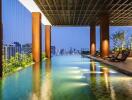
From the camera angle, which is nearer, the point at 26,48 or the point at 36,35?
the point at 36,35

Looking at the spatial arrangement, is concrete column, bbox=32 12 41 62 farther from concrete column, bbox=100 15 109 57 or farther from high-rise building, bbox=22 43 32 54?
concrete column, bbox=100 15 109 57

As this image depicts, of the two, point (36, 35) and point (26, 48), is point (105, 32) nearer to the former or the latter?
point (36, 35)

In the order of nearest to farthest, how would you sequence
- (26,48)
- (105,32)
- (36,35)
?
(36,35)
(105,32)
(26,48)

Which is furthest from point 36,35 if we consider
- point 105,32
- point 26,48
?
point 105,32

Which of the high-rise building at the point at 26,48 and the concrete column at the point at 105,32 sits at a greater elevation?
the concrete column at the point at 105,32

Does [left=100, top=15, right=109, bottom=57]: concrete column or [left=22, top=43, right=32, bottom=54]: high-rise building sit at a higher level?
[left=100, top=15, right=109, bottom=57]: concrete column

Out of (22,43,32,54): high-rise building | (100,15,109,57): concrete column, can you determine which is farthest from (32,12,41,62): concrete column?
(100,15,109,57): concrete column

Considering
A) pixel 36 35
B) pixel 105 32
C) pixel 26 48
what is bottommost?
pixel 26 48

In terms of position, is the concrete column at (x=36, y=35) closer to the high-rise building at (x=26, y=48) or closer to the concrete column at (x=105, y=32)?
the high-rise building at (x=26, y=48)

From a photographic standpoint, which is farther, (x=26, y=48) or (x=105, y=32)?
(x=26, y=48)

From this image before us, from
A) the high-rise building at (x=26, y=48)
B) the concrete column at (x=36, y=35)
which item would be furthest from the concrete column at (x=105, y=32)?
the high-rise building at (x=26, y=48)

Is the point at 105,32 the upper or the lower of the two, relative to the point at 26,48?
upper

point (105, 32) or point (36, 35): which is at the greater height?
point (105, 32)

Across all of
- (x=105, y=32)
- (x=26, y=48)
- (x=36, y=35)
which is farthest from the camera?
(x=26, y=48)
